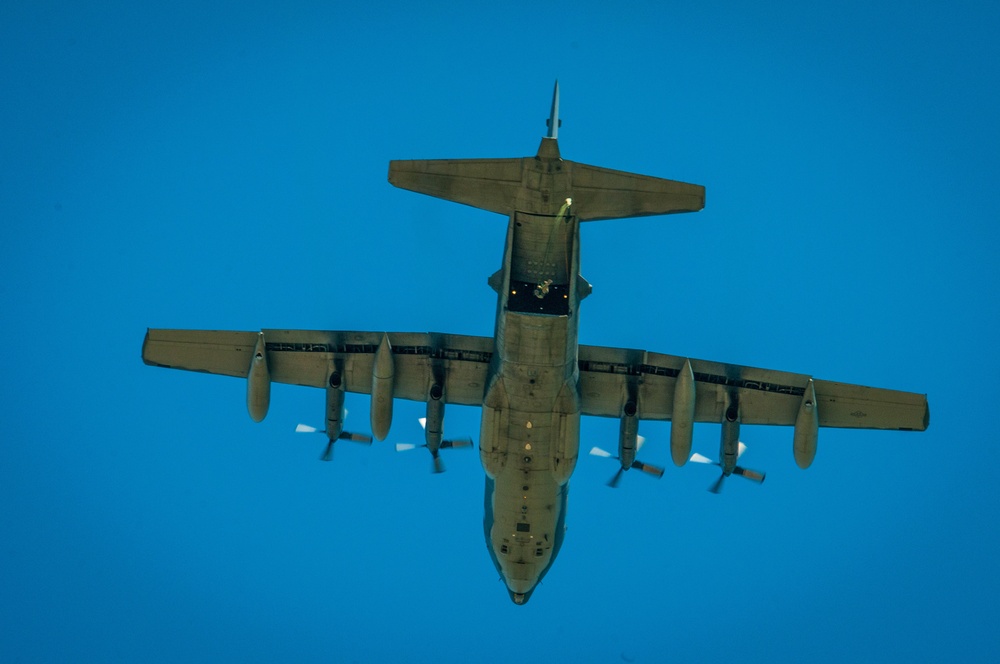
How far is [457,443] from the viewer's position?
36.5m

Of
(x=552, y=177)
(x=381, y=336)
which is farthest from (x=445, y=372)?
(x=552, y=177)

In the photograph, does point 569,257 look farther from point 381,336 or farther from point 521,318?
point 381,336

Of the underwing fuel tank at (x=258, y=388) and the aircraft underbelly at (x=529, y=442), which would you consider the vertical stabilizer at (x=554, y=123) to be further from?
the underwing fuel tank at (x=258, y=388)

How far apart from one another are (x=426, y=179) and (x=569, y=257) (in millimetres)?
4325

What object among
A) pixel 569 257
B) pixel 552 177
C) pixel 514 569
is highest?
pixel 552 177

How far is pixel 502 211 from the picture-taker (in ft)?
105

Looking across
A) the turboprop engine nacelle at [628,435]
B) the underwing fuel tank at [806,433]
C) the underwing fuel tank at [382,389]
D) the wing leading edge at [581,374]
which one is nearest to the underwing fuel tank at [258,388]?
the wing leading edge at [581,374]

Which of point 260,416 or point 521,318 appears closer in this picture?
point 521,318

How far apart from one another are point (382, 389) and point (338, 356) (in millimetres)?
2659

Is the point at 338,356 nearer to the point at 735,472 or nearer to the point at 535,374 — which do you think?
the point at 535,374

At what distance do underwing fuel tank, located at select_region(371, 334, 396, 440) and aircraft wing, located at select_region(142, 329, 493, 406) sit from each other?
1602 millimetres

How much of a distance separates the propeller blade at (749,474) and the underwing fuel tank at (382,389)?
35.1 feet

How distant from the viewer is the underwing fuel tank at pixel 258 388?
3472cm

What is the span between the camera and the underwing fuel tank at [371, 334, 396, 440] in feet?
114
